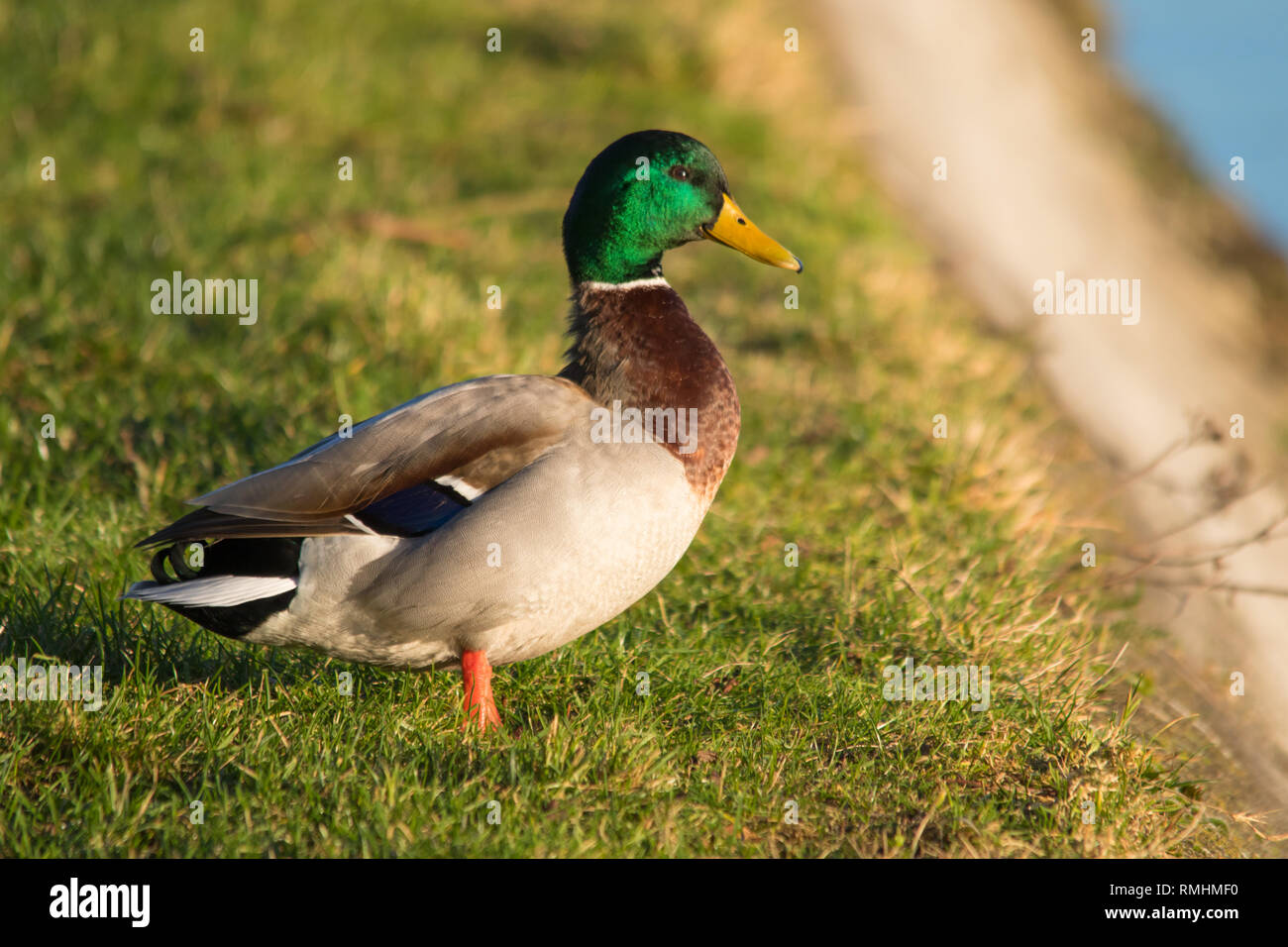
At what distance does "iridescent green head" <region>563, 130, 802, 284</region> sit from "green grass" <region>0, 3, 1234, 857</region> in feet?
3.54

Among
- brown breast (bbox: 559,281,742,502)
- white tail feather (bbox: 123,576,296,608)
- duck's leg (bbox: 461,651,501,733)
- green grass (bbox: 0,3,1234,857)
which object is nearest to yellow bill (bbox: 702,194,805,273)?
brown breast (bbox: 559,281,742,502)

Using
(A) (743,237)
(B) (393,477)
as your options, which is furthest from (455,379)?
(B) (393,477)

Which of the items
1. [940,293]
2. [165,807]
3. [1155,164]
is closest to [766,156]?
[940,293]

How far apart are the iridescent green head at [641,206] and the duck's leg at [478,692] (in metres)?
1.05

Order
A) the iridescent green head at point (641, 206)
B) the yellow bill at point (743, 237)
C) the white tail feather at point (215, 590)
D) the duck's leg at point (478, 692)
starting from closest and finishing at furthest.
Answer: the white tail feather at point (215, 590) → the duck's leg at point (478, 692) → the iridescent green head at point (641, 206) → the yellow bill at point (743, 237)

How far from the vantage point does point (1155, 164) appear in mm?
13414

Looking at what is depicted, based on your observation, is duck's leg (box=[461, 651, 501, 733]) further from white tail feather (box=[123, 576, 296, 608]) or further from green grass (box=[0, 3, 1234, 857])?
white tail feather (box=[123, 576, 296, 608])

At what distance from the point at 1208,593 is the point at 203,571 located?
11.8ft

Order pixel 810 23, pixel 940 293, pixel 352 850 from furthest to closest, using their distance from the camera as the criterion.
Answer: pixel 810 23
pixel 940 293
pixel 352 850

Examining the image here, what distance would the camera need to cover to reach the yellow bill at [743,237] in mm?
3617

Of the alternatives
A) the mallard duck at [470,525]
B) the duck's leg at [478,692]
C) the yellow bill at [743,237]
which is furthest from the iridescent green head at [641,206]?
the duck's leg at [478,692]

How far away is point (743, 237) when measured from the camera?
144 inches

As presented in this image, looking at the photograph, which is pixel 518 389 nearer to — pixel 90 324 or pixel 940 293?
pixel 90 324

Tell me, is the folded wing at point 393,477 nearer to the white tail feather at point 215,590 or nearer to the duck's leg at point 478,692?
the white tail feather at point 215,590
